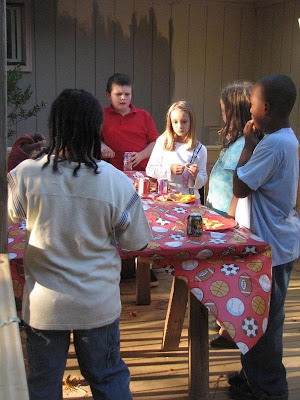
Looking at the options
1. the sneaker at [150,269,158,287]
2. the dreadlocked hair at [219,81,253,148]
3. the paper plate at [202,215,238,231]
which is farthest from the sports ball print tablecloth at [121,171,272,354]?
the sneaker at [150,269,158,287]

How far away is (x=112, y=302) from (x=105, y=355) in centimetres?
22

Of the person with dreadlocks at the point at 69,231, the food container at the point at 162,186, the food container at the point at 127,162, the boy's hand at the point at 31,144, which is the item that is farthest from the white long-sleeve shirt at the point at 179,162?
the person with dreadlocks at the point at 69,231

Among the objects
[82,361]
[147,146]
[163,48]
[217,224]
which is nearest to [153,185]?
[147,146]

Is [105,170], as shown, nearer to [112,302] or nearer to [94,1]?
[112,302]

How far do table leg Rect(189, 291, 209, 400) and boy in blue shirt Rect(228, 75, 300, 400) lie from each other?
8.4 inches

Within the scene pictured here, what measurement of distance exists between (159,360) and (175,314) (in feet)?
1.02

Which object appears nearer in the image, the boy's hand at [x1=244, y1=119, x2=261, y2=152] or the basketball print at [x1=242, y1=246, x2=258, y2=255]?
the basketball print at [x1=242, y1=246, x2=258, y2=255]

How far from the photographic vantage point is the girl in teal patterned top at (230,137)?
11.0ft

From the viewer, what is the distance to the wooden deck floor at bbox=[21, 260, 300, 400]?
3.17 metres

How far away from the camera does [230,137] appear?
11.4 feet

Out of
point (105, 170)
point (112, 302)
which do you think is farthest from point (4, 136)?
point (112, 302)

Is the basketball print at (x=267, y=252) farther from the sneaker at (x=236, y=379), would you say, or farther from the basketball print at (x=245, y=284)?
the sneaker at (x=236, y=379)

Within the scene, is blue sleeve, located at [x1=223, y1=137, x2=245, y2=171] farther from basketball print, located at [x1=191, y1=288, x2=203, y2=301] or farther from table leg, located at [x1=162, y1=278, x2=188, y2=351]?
basketball print, located at [x1=191, y1=288, x2=203, y2=301]

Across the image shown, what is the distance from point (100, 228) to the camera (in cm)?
209
